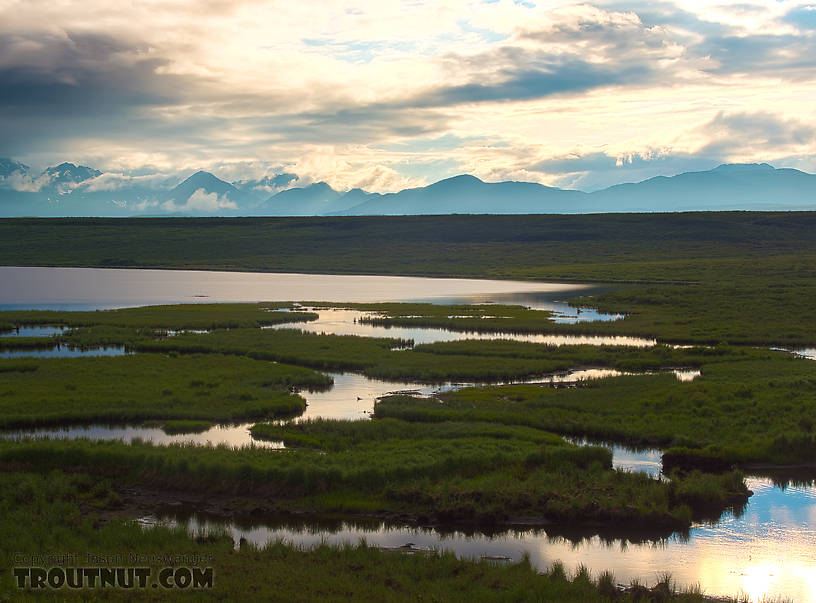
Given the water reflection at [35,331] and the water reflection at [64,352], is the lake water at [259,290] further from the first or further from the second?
the water reflection at [64,352]

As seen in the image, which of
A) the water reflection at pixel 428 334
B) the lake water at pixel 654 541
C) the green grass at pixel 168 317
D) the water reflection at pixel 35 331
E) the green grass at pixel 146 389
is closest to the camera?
A: the lake water at pixel 654 541

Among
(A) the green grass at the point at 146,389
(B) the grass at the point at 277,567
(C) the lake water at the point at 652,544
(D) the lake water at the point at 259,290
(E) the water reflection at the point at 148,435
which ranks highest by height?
(D) the lake water at the point at 259,290

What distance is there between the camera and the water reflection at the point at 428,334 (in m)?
61.2

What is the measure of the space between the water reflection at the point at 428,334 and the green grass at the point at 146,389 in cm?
1790

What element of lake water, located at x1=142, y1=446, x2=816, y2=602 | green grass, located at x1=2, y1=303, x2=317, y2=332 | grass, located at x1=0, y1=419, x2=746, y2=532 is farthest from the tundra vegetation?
green grass, located at x1=2, y1=303, x2=317, y2=332

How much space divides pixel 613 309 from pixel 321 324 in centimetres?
3287

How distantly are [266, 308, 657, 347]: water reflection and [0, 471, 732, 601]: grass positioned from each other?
39020 mm

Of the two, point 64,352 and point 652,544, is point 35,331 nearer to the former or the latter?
point 64,352

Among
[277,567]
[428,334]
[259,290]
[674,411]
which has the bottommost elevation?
[277,567]

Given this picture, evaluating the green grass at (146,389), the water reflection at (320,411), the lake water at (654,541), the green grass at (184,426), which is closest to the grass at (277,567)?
the lake water at (654,541)

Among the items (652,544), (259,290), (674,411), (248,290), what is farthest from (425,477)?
(248,290)

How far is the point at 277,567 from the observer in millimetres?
18766

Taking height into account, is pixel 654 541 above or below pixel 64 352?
below

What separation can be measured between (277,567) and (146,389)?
76.7 feet
